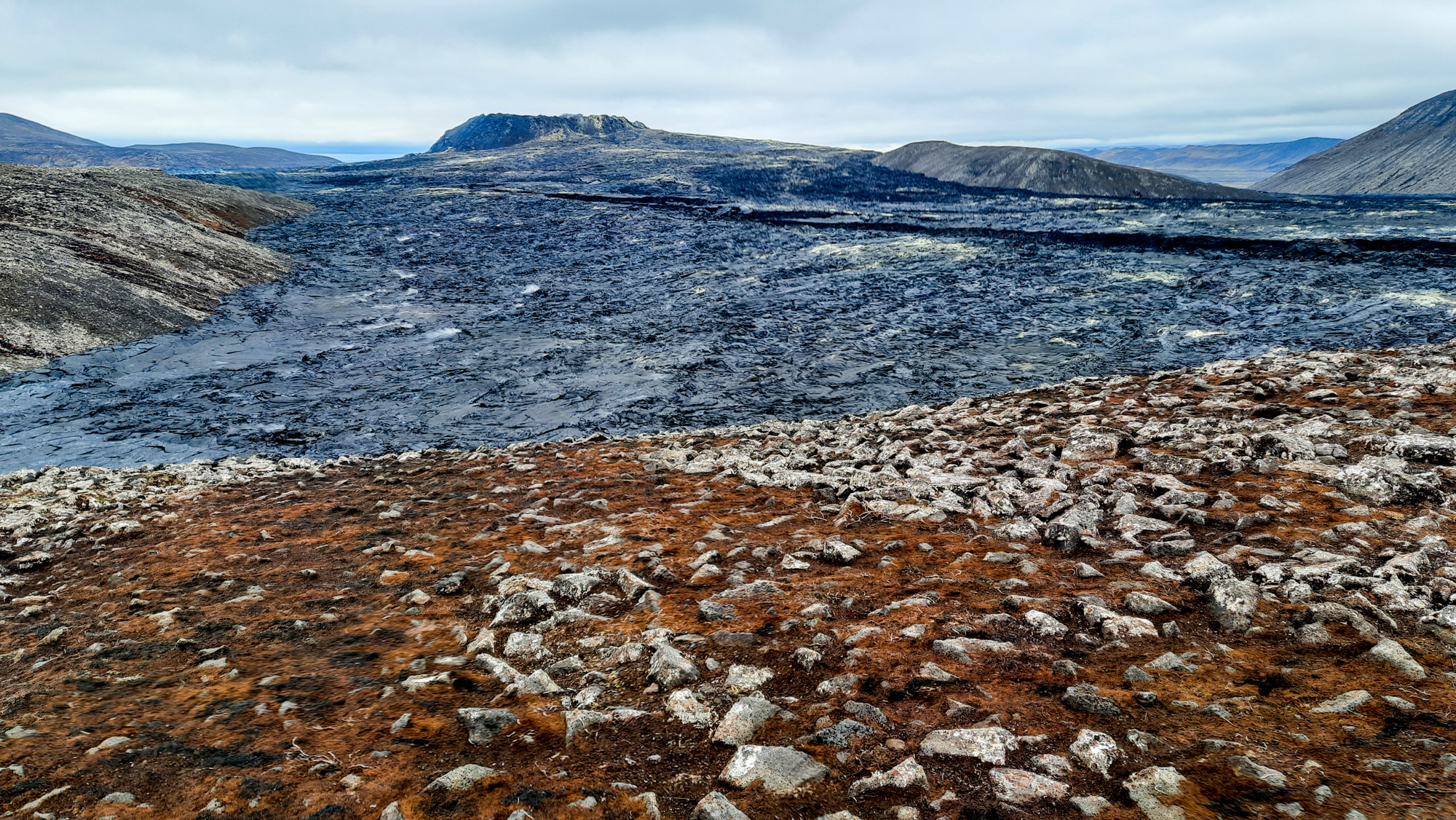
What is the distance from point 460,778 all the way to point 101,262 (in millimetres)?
25732

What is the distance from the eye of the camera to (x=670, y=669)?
4129mm

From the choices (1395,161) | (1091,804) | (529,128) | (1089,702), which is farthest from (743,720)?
(529,128)

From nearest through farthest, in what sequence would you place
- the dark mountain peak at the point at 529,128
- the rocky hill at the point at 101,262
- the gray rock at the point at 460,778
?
1. the gray rock at the point at 460,778
2. the rocky hill at the point at 101,262
3. the dark mountain peak at the point at 529,128

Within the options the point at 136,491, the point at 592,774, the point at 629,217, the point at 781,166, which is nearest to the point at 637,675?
the point at 592,774

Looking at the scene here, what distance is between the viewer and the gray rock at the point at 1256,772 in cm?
286

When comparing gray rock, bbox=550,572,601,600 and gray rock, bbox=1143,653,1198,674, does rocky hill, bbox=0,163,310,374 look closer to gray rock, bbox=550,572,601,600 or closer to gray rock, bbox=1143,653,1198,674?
gray rock, bbox=550,572,601,600

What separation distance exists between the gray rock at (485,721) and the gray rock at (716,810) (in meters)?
1.24

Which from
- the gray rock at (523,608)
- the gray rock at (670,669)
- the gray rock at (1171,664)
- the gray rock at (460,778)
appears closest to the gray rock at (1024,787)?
the gray rock at (1171,664)

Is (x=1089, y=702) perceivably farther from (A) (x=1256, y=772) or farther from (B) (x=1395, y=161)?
(B) (x=1395, y=161)

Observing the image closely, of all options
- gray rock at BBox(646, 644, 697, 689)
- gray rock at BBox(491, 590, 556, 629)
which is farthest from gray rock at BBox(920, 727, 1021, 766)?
gray rock at BBox(491, 590, 556, 629)

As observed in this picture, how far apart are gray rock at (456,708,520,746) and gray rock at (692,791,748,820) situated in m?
1.24

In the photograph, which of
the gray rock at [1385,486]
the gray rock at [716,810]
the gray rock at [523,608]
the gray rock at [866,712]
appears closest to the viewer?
the gray rock at [716,810]

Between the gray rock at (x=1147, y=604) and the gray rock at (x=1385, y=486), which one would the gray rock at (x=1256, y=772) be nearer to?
the gray rock at (x=1147, y=604)

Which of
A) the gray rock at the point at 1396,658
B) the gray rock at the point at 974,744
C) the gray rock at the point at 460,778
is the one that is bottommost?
the gray rock at the point at 460,778
